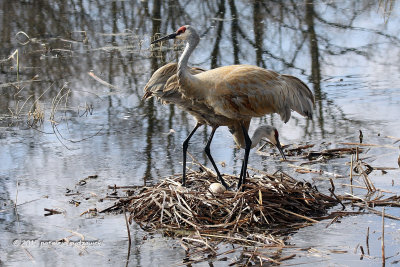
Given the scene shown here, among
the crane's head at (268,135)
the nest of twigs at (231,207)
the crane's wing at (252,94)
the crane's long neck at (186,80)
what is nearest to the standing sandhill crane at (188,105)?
the crane's head at (268,135)

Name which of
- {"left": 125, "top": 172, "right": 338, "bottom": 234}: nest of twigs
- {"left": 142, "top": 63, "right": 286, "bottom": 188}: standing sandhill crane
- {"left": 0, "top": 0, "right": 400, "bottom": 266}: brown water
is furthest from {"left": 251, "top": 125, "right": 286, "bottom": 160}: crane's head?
{"left": 125, "top": 172, "right": 338, "bottom": 234}: nest of twigs

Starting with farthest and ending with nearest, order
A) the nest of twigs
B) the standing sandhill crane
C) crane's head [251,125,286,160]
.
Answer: crane's head [251,125,286,160], the standing sandhill crane, the nest of twigs

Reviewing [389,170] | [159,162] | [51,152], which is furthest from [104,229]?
[389,170]

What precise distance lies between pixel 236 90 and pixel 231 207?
40.5 inches

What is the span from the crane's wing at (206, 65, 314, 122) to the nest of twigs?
633 mm

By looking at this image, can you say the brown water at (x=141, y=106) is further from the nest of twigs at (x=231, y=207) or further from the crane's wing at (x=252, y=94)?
the crane's wing at (x=252, y=94)

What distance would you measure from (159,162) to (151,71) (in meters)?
2.99

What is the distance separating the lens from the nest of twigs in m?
5.76

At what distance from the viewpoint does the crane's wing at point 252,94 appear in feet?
20.7

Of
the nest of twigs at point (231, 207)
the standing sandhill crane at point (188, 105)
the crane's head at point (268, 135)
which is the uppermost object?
the standing sandhill crane at point (188, 105)

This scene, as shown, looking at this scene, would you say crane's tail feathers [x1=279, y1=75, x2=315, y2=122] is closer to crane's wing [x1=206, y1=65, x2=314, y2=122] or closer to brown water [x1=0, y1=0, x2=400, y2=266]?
crane's wing [x1=206, y1=65, x2=314, y2=122]

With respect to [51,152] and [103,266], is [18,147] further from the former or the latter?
[103,266]

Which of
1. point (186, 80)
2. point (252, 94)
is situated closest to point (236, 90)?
point (252, 94)

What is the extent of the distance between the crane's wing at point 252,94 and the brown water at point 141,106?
0.71 metres
